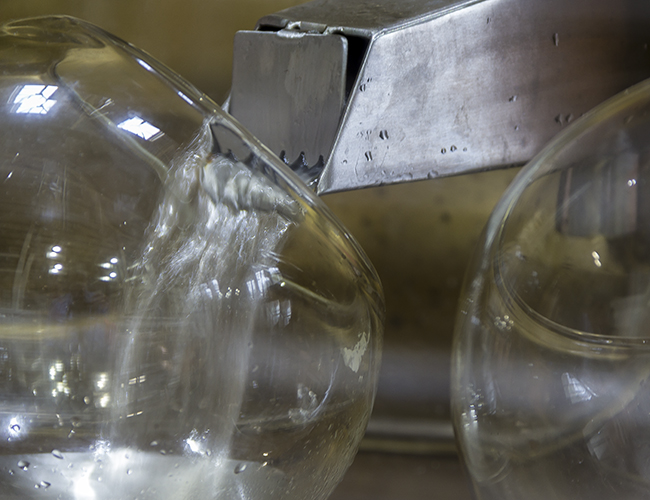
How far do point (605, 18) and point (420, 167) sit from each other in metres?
0.13

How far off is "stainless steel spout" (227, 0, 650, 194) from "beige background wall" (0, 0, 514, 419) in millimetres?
217

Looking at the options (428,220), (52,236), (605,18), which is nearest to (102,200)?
(52,236)

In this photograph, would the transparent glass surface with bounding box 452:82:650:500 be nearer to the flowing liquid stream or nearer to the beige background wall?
the flowing liquid stream

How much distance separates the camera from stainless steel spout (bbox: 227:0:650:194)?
34 centimetres

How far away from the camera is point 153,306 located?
0.24 m

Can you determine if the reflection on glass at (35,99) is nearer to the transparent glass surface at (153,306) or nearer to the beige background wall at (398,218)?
the transparent glass surface at (153,306)

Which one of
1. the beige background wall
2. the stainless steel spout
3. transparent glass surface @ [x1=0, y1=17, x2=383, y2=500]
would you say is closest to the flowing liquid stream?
transparent glass surface @ [x1=0, y1=17, x2=383, y2=500]

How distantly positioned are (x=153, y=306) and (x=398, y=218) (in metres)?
0.40

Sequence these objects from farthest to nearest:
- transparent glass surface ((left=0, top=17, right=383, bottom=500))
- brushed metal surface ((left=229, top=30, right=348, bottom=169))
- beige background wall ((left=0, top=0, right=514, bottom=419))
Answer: beige background wall ((left=0, top=0, right=514, bottom=419))
brushed metal surface ((left=229, top=30, right=348, bottom=169))
transparent glass surface ((left=0, top=17, right=383, bottom=500))

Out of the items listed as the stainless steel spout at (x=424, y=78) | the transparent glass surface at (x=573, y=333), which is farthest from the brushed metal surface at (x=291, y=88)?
the transparent glass surface at (x=573, y=333)

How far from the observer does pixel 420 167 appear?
0.37 metres

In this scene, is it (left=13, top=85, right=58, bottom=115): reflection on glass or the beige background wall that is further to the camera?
the beige background wall

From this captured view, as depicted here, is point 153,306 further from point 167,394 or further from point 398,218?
point 398,218

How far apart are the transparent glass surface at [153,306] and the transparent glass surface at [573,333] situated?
0.19 feet
